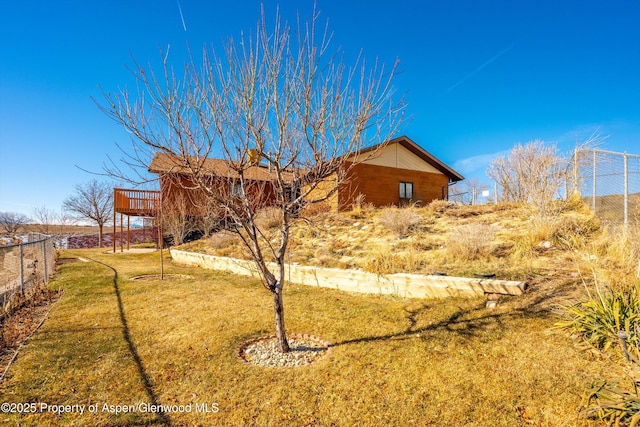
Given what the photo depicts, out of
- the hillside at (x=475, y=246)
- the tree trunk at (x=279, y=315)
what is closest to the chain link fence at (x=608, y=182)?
the hillside at (x=475, y=246)

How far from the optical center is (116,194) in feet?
56.9

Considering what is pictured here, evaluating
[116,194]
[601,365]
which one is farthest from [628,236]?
[116,194]

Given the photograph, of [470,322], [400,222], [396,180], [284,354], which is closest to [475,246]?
[470,322]

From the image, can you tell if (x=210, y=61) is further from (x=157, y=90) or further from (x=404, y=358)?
(x=404, y=358)

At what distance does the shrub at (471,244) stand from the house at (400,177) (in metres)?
9.71

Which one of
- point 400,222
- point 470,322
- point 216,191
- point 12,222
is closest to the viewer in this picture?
point 216,191

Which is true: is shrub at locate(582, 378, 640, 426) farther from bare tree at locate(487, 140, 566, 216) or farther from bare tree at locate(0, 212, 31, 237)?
bare tree at locate(0, 212, 31, 237)

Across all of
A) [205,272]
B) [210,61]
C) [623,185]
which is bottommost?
[205,272]

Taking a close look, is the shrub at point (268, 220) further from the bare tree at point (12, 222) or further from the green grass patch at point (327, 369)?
the bare tree at point (12, 222)

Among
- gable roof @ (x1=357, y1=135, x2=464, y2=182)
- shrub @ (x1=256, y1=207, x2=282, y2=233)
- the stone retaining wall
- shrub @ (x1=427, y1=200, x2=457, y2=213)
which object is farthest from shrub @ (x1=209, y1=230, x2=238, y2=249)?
gable roof @ (x1=357, y1=135, x2=464, y2=182)

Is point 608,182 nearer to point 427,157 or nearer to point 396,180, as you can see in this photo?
point 396,180

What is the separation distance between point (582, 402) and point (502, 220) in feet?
27.9

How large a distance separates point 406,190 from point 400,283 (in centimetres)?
1529

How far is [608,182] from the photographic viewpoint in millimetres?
8109
